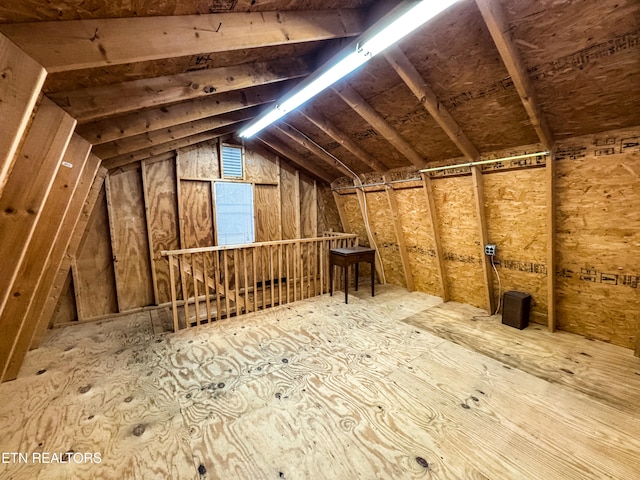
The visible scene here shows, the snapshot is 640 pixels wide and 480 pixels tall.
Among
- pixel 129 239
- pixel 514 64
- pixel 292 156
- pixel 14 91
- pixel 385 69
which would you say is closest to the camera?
pixel 14 91

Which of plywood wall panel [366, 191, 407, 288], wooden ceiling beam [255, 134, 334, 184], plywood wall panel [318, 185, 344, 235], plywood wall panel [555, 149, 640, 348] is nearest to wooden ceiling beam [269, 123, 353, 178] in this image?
wooden ceiling beam [255, 134, 334, 184]

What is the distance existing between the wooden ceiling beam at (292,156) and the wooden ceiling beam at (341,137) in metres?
1.07

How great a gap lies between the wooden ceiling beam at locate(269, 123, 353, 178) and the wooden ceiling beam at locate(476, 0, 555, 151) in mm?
2494

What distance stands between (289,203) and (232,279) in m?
1.70

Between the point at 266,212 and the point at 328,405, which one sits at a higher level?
the point at 266,212

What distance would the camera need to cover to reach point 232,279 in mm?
4426

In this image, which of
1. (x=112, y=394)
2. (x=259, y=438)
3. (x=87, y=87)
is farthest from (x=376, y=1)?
(x=112, y=394)

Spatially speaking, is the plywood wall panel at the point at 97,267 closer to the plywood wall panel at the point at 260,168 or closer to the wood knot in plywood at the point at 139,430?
the plywood wall panel at the point at 260,168

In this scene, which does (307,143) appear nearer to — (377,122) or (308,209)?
(377,122)

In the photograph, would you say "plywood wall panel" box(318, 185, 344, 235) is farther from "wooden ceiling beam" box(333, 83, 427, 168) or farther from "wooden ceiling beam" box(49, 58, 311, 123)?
"wooden ceiling beam" box(49, 58, 311, 123)

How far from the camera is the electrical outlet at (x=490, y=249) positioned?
3135 mm

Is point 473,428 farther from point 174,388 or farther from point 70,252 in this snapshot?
point 70,252

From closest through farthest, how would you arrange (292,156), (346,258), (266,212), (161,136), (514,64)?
(514,64), (161,136), (346,258), (292,156), (266,212)

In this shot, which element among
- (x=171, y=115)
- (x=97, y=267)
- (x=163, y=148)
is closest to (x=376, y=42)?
(x=171, y=115)
